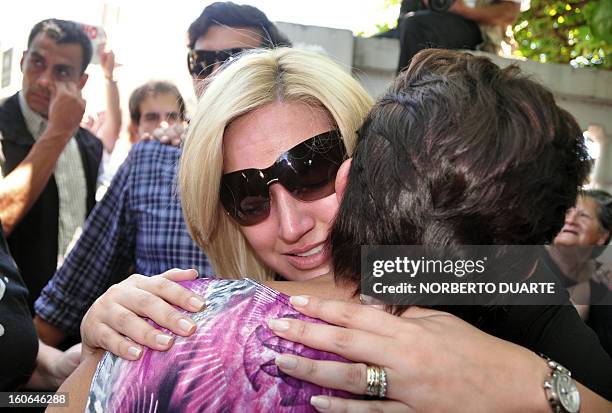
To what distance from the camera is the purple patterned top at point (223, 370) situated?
1.03m

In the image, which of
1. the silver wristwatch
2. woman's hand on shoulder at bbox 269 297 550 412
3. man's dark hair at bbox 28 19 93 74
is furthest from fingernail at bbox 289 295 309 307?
man's dark hair at bbox 28 19 93 74

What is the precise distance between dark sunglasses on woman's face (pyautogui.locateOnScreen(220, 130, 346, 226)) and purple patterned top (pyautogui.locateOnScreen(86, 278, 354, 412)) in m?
0.59

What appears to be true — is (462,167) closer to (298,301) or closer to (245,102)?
(298,301)

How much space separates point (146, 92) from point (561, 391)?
12.4 feet

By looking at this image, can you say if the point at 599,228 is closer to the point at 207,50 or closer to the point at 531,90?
the point at 207,50

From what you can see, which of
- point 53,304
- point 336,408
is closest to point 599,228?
point 53,304

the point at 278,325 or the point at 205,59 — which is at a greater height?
the point at 205,59

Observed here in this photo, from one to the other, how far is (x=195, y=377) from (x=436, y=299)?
45 centimetres

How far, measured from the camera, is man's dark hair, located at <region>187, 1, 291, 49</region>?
3.13 meters

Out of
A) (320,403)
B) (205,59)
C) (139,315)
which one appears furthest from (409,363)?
(205,59)

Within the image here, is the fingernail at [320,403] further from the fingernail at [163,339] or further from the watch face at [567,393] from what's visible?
the watch face at [567,393]

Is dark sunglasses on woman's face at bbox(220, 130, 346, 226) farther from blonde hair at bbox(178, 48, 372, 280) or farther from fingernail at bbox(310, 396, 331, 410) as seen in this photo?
fingernail at bbox(310, 396, 331, 410)

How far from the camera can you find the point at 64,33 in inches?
145

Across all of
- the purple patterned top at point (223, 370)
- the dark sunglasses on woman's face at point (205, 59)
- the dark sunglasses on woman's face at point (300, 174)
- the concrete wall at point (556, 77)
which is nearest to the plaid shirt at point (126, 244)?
the dark sunglasses on woman's face at point (205, 59)
